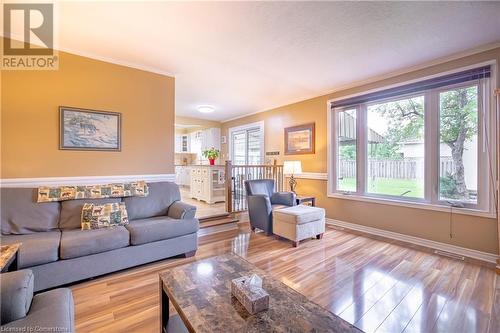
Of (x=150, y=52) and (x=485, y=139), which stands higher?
(x=150, y=52)

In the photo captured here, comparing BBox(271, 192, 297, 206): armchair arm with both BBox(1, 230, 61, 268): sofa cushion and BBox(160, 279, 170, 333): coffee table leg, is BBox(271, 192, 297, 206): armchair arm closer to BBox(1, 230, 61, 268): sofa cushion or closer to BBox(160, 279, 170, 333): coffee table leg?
BBox(160, 279, 170, 333): coffee table leg

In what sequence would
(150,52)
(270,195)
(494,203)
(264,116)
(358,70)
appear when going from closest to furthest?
(494,203) → (150,52) → (358,70) → (270,195) → (264,116)

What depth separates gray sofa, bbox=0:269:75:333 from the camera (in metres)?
1.01

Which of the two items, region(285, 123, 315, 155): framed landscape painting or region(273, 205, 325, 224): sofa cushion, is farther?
region(285, 123, 315, 155): framed landscape painting

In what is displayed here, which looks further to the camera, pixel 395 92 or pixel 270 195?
pixel 270 195

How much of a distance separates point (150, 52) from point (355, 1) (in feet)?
7.79

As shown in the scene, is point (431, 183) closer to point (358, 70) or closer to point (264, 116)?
point (358, 70)

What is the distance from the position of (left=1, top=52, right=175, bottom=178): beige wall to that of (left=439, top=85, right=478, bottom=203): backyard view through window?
3.94 meters

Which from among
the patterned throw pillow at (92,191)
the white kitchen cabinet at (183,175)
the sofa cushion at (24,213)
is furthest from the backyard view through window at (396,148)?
the white kitchen cabinet at (183,175)

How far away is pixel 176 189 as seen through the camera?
10.8 ft

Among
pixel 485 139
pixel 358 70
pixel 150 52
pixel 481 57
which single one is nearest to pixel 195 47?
pixel 150 52

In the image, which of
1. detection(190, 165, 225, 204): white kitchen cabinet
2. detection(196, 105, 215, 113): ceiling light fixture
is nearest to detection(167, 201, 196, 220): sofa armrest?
detection(190, 165, 225, 204): white kitchen cabinet

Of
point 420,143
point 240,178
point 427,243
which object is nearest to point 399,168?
point 420,143

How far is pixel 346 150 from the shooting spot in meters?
4.13
